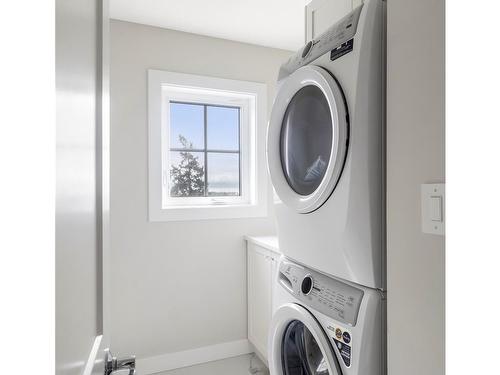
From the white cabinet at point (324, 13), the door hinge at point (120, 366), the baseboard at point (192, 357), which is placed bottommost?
the baseboard at point (192, 357)

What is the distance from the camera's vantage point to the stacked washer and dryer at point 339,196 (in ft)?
2.93

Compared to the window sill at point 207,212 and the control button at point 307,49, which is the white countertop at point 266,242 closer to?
the window sill at point 207,212

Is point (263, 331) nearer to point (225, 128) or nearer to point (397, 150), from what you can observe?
point (225, 128)

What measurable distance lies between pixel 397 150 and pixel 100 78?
671 millimetres

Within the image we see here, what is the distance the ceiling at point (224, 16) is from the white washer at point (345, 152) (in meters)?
0.99

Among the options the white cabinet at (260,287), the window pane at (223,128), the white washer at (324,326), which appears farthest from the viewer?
the window pane at (223,128)

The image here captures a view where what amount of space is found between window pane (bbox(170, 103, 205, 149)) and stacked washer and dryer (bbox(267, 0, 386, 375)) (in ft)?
4.37

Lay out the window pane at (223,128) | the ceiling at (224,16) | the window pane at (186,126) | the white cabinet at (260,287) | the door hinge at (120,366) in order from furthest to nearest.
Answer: the window pane at (223,128) < the window pane at (186,126) < the white cabinet at (260,287) < the ceiling at (224,16) < the door hinge at (120,366)

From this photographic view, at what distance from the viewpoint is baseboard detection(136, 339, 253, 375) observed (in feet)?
7.16

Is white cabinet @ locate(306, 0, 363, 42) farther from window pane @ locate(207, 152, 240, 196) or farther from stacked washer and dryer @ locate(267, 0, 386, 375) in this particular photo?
window pane @ locate(207, 152, 240, 196)

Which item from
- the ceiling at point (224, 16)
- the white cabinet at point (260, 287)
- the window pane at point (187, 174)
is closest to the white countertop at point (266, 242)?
the white cabinet at point (260, 287)

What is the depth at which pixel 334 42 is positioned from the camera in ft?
3.34
